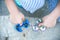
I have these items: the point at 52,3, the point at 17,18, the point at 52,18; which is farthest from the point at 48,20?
the point at 17,18

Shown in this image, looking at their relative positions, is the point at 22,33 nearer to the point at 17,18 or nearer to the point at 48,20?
the point at 17,18

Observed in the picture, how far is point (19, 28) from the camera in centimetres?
215

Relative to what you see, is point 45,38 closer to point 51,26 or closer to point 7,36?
point 51,26

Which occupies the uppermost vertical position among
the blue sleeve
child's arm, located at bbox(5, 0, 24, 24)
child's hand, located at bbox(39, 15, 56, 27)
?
the blue sleeve

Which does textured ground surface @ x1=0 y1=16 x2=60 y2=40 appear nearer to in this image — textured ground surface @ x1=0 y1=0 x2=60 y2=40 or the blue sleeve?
textured ground surface @ x1=0 y1=0 x2=60 y2=40

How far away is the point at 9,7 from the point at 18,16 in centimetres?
10

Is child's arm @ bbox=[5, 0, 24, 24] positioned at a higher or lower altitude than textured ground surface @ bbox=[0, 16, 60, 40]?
higher

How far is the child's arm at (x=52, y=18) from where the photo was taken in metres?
2.13

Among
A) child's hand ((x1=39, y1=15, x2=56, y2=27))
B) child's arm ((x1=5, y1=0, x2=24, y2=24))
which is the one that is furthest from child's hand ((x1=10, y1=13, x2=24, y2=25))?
child's hand ((x1=39, y1=15, x2=56, y2=27))

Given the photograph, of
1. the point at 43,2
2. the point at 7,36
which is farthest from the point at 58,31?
the point at 7,36

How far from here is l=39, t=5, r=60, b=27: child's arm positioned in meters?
2.13

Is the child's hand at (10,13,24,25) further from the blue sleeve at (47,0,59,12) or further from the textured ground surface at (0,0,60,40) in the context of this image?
the blue sleeve at (47,0,59,12)

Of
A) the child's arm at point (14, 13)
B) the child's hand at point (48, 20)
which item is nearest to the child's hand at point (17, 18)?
the child's arm at point (14, 13)

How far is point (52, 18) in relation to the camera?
216 centimetres
